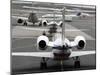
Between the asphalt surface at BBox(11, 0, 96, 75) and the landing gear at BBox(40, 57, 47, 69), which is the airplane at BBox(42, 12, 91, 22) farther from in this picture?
the landing gear at BBox(40, 57, 47, 69)

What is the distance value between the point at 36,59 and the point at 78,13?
4.11ft

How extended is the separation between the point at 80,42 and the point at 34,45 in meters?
0.93

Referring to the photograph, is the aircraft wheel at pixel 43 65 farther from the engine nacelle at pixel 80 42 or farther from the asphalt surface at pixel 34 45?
the engine nacelle at pixel 80 42

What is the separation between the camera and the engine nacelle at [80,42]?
4.39m

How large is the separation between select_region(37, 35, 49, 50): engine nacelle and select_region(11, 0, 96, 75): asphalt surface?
7cm

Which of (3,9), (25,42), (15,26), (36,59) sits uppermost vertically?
(3,9)

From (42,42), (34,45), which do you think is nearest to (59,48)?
(42,42)

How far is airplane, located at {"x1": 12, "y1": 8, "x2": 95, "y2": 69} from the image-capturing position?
4.21 metres

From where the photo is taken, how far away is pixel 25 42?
164 inches

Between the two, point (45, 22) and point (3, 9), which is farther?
point (45, 22)

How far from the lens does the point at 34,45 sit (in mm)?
4184

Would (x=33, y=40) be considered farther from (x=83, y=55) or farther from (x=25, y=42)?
(x=83, y=55)

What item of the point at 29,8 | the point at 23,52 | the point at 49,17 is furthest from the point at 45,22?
the point at 23,52

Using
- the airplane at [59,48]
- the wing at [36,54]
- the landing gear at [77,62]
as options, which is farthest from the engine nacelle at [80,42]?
the wing at [36,54]
